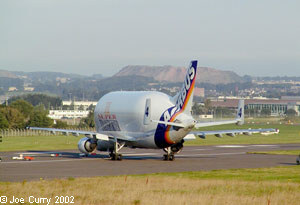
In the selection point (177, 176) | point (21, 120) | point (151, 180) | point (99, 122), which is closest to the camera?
point (151, 180)

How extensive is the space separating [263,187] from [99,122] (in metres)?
31.5

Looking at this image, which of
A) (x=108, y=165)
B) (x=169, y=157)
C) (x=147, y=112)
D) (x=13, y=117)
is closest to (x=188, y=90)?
(x=147, y=112)

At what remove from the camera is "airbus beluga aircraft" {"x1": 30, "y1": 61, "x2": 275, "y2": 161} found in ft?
173

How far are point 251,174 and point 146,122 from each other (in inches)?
601

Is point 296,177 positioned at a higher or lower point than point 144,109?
lower

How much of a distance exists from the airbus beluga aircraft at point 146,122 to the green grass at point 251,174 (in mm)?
8038

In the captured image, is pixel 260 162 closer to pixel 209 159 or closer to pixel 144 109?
pixel 209 159

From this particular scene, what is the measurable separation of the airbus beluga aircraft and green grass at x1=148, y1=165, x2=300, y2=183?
8.04 m

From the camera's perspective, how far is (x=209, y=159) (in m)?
58.9

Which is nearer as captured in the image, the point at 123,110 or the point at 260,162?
the point at 260,162

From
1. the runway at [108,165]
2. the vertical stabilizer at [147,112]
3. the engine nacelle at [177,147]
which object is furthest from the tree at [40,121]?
the vertical stabilizer at [147,112]

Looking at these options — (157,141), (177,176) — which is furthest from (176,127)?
(177,176)

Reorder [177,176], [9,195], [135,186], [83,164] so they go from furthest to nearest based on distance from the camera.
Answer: [83,164] → [177,176] → [135,186] → [9,195]

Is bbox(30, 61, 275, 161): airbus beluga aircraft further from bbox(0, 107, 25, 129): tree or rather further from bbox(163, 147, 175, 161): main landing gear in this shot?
bbox(0, 107, 25, 129): tree
